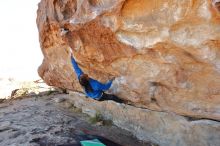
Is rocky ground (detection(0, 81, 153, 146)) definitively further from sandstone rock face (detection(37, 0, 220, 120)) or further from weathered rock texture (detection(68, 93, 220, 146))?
sandstone rock face (detection(37, 0, 220, 120))

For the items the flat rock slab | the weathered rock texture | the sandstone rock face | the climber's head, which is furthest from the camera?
the climber's head

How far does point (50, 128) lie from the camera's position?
454 centimetres

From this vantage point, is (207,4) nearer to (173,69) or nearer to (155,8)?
(155,8)

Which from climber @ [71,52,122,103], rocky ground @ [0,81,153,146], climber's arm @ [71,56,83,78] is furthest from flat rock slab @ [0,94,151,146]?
climber's arm @ [71,56,83,78]

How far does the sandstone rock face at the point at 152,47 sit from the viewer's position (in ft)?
9.25

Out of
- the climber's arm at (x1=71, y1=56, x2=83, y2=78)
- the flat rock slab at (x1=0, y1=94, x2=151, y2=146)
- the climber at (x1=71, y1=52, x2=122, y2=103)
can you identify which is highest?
the climber's arm at (x1=71, y1=56, x2=83, y2=78)

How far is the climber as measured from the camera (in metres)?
4.20

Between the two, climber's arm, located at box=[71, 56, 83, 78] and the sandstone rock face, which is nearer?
the sandstone rock face

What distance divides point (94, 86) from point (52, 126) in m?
0.83

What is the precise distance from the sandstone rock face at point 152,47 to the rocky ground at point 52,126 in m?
0.60

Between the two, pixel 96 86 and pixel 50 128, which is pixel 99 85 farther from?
pixel 50 128

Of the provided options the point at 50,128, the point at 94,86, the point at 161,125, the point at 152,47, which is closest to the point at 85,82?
the point at 94,86

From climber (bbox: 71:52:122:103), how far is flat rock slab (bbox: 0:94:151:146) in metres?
0.46

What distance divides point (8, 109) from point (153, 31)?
11.7 ft
